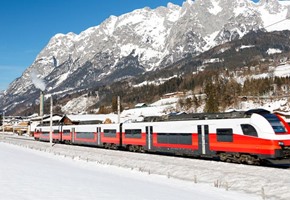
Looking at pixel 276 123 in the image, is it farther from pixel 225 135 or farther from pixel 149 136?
pixel 149 136

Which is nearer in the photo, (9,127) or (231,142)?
(231,142)

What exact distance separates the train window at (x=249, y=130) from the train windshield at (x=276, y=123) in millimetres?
1372

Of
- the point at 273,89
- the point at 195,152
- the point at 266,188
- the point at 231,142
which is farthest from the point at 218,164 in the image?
the point at 273,89

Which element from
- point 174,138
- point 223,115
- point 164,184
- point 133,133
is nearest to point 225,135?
point 223,115

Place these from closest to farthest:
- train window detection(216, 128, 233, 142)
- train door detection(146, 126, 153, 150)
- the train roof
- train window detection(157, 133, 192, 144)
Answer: the train roof
train window detection(216, 128, 233, 142)
train window detection(157, 133, 192, 144)
train door detection(146, 126, 153, 150)

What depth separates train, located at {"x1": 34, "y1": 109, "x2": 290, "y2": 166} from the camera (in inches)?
1019

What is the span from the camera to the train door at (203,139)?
102 feet

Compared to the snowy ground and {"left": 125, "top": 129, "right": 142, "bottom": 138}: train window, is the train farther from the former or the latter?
the snowy ground

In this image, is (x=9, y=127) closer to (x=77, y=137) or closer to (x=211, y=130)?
(x=77, y=137)

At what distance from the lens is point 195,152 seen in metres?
32.6

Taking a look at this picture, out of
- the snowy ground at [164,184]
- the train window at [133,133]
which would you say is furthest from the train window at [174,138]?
the train window at [133,133]

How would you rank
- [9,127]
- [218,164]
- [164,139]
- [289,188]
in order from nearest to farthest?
[289,188]
[218,164]
[164,139]
[9,127]

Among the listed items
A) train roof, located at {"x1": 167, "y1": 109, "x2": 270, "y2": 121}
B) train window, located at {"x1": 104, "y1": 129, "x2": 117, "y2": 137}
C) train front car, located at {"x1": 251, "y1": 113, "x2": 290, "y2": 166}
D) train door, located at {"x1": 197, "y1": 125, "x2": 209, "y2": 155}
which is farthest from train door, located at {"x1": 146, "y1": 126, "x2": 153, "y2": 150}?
train front car, located at {"x1": 251, "y1": 113, "x2": 290, "y2": 166}

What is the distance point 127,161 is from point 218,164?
9556 millimetres
